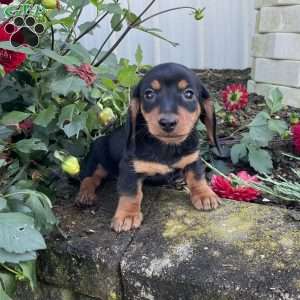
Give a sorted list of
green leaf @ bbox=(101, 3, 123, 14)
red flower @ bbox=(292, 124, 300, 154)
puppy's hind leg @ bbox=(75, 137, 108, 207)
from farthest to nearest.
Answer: red flower @ bbox=(292, 124, 300, 154)
puppy's hind leg @ bbox=(75, 137, 108, 207)
green leaf @ bbox=(101, 3, 123, 14)

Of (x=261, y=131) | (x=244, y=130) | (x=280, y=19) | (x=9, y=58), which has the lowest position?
(x=244, y=130)

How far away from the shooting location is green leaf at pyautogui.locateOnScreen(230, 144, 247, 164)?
229cm

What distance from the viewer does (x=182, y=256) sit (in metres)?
1.54

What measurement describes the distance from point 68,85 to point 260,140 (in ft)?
3.26

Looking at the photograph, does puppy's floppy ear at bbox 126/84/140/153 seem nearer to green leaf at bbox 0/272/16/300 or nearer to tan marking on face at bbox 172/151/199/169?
tan marking on face at bbox 172/151/199/169

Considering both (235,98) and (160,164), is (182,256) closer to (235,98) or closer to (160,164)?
(160,164)

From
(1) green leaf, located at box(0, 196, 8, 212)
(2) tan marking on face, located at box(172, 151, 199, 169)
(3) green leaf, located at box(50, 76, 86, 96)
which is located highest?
(3) green leaf, located at box(50, 76, 86, 96)

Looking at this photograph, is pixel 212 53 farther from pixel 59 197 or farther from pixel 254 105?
pixel 59 197

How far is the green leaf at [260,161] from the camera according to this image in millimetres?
2193

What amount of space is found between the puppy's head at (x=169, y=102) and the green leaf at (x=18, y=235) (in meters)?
0.52

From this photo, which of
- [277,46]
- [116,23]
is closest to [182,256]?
[116,23]

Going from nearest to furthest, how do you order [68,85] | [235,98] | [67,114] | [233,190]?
[68,85]
[67,114]
[233,190]
[235,98]

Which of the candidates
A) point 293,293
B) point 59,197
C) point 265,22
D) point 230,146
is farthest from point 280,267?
point 265,22

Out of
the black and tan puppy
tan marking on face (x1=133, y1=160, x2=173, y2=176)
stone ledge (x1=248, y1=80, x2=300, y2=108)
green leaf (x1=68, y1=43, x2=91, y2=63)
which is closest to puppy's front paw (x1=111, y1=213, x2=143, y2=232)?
the black and tan puppy
